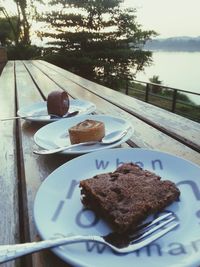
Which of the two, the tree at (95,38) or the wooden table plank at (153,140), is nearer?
the wooden table plank at (153,140)

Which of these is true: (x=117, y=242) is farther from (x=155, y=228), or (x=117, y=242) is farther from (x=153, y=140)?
(x=153, y=140)

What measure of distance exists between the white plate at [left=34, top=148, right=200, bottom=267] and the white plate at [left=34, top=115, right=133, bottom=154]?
0.40 feet

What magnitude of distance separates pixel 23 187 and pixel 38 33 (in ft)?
52.8

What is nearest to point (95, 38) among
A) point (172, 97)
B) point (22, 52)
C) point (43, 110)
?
point (22, 52)

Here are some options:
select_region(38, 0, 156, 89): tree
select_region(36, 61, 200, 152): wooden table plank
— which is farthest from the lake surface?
select_region(36, 61, 200, 152): wooden table plank

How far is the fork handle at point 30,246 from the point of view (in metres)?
0.45

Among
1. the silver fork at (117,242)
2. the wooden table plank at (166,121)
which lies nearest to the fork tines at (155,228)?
the silver fork at (117,242)

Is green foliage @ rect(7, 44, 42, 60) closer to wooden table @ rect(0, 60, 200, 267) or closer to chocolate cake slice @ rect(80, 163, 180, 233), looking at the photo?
wooden table @ rect(0, 60, 200, 267)

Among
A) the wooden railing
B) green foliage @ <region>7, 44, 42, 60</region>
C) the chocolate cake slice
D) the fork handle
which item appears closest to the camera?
the fork handle

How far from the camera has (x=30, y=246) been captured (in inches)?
18.2

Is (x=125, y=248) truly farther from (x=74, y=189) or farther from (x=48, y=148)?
(x=48, y=148)

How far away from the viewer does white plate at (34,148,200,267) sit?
1.54 feet

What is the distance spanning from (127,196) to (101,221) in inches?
2.9

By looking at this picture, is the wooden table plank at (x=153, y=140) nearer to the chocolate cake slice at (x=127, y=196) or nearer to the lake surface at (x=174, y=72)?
the chocolate cake slice at (x=127, y=196)
